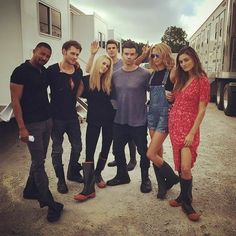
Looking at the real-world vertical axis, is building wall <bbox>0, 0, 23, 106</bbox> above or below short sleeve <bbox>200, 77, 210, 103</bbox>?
above

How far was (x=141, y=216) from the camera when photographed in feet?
11.8

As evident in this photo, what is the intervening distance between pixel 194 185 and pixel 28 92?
8.84ft

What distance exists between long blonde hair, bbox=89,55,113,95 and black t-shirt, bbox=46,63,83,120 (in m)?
0.23

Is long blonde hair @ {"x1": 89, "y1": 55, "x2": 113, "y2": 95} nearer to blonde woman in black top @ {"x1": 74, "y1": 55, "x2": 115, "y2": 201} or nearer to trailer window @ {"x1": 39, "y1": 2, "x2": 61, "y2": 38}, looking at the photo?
blonde woman in black top @ {"x1": 74, "y1": 55, "x2": 115, "y2": 201}

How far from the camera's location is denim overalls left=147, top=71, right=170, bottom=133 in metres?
3.79

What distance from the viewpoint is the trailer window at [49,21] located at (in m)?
7.37

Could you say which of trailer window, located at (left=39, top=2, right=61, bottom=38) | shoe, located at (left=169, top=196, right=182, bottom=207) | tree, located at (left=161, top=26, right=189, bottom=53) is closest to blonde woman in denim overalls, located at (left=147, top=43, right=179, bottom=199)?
shoe, located at (left=169, top=196, right=182, bottom=207)

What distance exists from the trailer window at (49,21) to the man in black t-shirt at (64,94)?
375 cm

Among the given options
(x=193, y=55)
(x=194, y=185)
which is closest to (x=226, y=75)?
(x=194, y=185)

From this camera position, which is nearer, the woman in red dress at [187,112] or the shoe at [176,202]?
the woman in red dress at [187,112]

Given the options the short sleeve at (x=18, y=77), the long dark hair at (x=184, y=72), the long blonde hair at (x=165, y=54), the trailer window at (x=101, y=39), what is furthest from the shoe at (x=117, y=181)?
the trailer window at (x=101, y=39)

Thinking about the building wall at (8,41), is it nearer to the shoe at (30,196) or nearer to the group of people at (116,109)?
the group of people at (116,109)

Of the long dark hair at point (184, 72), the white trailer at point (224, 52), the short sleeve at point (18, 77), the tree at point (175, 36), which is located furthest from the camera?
the tree at point (175, 36)

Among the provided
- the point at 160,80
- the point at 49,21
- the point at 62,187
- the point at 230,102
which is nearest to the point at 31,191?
the point at 62,187
